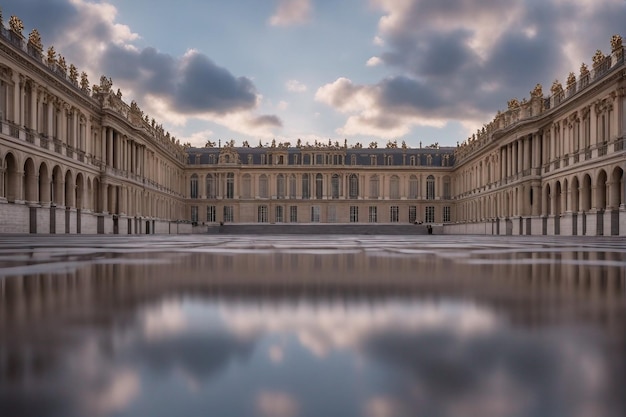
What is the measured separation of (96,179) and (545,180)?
35255 mm

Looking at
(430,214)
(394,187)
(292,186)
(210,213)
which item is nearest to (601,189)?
(430,214)

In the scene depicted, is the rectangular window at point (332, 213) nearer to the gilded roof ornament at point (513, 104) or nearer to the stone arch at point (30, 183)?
the gilded roof ornament at point (513, 104)

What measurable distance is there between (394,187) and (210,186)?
26.6 m

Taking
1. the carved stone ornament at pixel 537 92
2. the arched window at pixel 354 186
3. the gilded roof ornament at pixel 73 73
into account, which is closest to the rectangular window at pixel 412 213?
the arched window at pixel 354 186

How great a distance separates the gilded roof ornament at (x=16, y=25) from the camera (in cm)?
2686

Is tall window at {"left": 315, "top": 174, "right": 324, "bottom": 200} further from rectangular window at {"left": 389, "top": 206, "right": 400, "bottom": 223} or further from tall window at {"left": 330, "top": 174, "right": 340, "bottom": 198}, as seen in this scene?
rectangular window at {"left": 389, "top": 206, "right": 400, "bottom": 223}

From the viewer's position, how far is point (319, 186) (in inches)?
2872

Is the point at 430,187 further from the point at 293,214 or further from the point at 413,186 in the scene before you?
the point at 293,214

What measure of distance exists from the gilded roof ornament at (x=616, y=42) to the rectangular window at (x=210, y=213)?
5349 cm

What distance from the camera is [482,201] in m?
56.1

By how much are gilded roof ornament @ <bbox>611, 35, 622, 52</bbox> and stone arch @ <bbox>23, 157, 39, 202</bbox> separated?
34.2 meters

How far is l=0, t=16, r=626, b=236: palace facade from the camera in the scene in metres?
28.7

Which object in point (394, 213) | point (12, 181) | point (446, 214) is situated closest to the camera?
point (12, 181)

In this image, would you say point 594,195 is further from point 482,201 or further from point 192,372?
point 192,372
